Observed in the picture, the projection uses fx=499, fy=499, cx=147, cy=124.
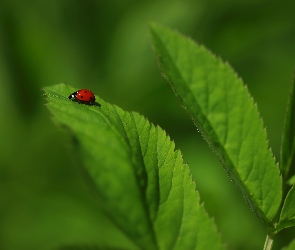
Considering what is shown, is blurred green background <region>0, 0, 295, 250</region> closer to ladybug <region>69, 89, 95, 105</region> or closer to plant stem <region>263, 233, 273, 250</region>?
ladybug <region>69, 89, 95, 105</region>

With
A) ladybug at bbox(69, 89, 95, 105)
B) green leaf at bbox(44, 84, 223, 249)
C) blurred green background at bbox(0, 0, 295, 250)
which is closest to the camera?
green leaf at bbox(44, 84, 223, 249)

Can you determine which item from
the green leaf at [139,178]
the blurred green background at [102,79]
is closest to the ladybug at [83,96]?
the green leaf at [139,178]

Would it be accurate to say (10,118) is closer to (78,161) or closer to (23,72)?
(23,72)

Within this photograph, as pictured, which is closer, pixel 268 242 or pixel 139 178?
pixel 139 178

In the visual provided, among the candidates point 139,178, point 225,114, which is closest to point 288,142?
point 225,114

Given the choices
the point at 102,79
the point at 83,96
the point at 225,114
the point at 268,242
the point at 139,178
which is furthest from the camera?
the point at 102,79

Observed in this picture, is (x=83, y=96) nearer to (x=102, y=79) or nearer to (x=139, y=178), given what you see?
(x=139, y=178)

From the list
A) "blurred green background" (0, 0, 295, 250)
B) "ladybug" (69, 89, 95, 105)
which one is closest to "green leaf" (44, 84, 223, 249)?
"ladybug" (69, 89, 95, 105)

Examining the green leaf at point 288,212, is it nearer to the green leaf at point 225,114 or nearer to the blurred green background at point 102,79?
the green leaf at point 225,114
